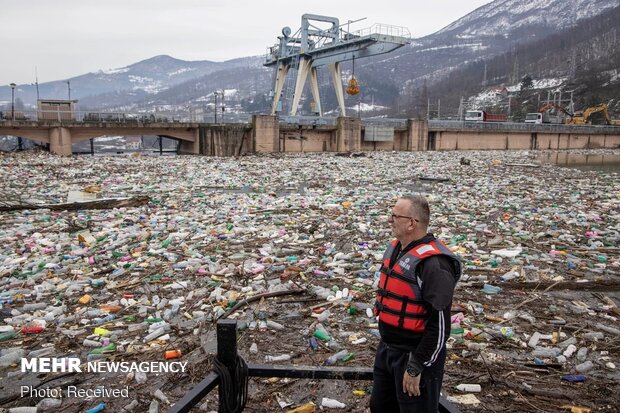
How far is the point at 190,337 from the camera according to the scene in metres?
4.30

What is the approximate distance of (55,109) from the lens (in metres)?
32.0

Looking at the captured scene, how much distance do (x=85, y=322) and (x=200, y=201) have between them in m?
7.53

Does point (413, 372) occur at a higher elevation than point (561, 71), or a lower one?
lower

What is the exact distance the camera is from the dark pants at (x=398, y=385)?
7.45 ft

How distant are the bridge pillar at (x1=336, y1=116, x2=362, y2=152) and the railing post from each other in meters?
34.0

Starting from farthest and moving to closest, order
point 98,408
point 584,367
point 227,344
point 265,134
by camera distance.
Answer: point 265,134, point 584,367, point 98,408, point 227,344

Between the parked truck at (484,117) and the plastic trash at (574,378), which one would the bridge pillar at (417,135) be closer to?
the parked truck at (484,117)

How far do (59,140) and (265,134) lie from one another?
13584 mm

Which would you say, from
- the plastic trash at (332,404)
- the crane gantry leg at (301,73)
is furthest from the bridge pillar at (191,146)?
the plastic trash at (332,404)

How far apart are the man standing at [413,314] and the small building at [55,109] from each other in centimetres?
3124

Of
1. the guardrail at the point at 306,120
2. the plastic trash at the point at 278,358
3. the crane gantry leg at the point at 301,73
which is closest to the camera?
the plastic trash at the point at 278,358

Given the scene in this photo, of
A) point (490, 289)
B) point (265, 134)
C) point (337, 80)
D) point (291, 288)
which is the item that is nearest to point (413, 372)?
point (291, 288)

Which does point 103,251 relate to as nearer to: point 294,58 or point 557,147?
point 294,58

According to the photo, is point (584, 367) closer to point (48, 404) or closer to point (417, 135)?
point (48, 404)
